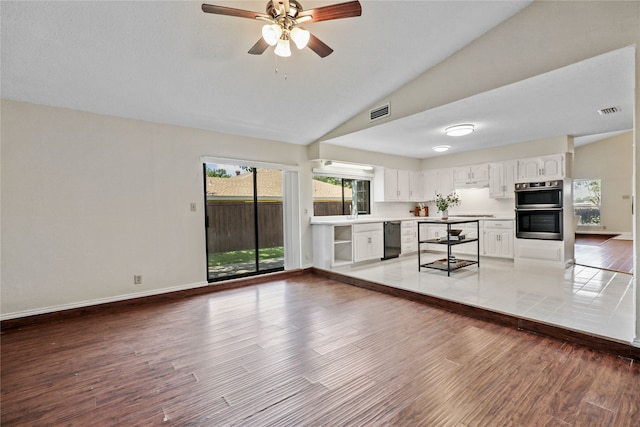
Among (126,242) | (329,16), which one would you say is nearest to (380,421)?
(329,16)

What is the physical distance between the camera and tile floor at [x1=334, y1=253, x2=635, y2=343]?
2.75m

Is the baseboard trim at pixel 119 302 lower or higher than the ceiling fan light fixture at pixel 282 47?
lower

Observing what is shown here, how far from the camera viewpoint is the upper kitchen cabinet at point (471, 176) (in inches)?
248

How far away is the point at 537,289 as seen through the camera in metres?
3.81

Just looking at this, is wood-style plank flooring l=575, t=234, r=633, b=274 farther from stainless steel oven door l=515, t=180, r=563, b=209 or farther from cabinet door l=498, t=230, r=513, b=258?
stainless steel oven door l=515, t=180, r=563, b=209

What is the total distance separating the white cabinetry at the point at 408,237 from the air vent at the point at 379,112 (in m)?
2.86

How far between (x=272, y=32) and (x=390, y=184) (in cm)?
511

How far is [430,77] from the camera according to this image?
3.65 meters

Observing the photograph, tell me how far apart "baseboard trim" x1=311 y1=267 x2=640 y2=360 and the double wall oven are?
3195 mm

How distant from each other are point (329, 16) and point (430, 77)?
6.76 ft

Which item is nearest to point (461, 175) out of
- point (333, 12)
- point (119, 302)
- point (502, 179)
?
point (502, 179)

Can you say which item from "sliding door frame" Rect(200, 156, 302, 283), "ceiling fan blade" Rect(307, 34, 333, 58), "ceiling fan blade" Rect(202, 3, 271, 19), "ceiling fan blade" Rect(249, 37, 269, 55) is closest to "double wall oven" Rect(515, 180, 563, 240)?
"sliding door frame" Rect(200, 156, 302, 283)

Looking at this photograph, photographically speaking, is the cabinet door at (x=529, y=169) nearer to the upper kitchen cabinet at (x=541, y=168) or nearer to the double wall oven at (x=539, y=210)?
the upper kitchen cabinet at (x=541, y=168)

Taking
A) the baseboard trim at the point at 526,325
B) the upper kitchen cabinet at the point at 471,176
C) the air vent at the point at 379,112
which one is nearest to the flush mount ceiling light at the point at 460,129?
the air vent at the point at 379,112
